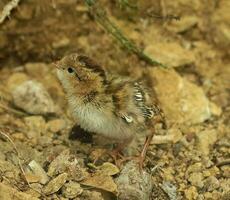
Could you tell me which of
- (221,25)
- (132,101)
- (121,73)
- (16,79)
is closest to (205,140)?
(132,101)

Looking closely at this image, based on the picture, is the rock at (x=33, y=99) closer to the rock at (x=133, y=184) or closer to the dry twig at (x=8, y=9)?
the dry twig at (x=8, y=9)

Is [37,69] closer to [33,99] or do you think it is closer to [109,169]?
[33,99]

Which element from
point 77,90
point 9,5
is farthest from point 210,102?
point 9,5

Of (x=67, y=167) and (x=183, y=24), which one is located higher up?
(x=183, y=24)

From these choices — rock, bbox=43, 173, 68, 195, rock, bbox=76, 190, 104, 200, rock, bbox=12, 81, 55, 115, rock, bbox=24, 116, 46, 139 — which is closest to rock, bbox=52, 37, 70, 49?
rock, bbox=12, 81, 55, 115

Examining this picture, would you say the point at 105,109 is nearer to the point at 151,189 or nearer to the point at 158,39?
the point at 151,189

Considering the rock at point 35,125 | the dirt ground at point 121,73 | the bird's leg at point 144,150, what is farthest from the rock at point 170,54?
the rock at point 35,125
